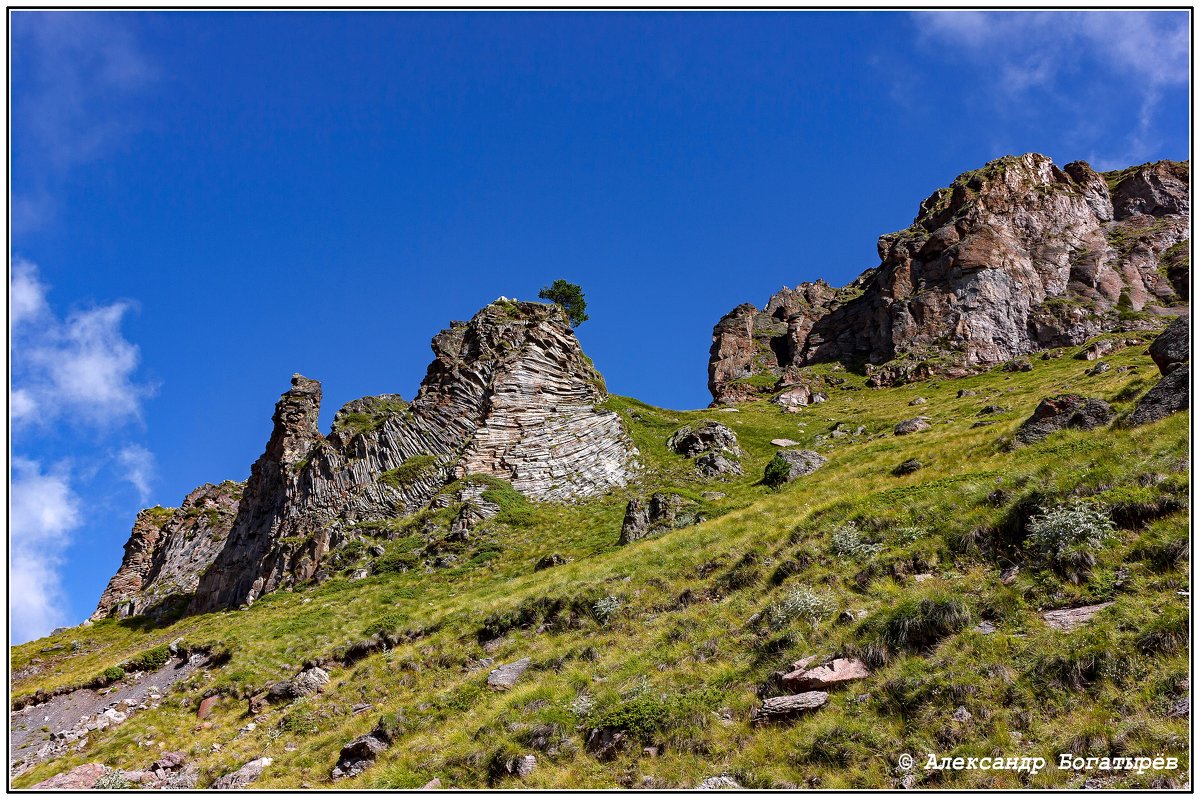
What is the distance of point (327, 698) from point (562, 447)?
31.0m

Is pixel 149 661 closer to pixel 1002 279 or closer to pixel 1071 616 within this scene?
pixel 1071 616

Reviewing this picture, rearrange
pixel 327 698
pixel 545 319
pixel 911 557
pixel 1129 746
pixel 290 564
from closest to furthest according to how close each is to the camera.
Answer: pixel 1129 746 → pixel 911 557 → pixel 327 698 → pixel 290 564 → pixel 545 319

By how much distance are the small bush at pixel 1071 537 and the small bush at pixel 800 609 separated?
441cm

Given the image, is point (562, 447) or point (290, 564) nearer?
point (290, 564)

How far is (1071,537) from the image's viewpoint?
42.7ft

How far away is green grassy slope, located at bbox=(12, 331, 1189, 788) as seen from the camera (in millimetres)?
9672

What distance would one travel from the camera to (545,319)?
5828cm

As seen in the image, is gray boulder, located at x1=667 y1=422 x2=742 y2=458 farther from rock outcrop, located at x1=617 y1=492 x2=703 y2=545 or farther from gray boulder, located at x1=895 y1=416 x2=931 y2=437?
rock outcrop, located at x1=617 y1=492 x2=703 y2=545

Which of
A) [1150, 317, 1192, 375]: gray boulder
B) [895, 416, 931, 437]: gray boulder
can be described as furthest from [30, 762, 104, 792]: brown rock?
[895, 416, 931, 437]: gray boulder

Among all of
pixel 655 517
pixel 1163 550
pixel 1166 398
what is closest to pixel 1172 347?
pixel 1166 398

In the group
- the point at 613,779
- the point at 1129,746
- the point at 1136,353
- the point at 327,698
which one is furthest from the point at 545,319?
the point at 1136,353

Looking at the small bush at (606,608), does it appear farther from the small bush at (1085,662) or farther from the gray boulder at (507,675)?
the small bush at (1085,662)

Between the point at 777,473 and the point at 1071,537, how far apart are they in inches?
1022

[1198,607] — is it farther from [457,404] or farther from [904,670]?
[457,404]
